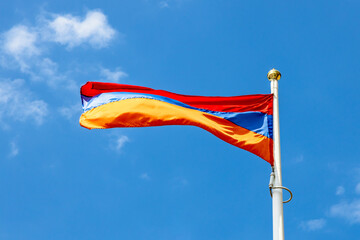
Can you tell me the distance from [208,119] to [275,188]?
105 inches

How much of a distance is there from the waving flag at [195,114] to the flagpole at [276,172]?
18 centimetres

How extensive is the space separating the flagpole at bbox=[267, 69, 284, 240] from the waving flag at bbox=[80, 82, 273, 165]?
178 millimetres

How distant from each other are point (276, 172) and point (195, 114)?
2.70m

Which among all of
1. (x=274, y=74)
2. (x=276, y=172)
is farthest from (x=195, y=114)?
(x=276, y=172)

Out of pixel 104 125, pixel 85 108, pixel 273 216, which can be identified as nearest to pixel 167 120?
pixel 104 125

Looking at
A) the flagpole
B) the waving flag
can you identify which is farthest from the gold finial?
the waving flag

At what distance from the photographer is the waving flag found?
13.5 m

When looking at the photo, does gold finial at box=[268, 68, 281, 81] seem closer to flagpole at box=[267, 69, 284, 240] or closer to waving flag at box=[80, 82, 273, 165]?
flagpole at box=[267, 69, 284, 240]

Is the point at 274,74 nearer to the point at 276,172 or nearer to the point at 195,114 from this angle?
the point at 195,114

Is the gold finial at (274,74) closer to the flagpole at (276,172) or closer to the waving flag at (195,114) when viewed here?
the flagpole at (276,172)

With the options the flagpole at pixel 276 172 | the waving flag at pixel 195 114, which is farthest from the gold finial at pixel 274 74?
the waving flag at pixel 195 114

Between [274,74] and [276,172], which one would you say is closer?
[276,172]

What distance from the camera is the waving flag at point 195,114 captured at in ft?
44.2

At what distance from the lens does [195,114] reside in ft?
46.3
